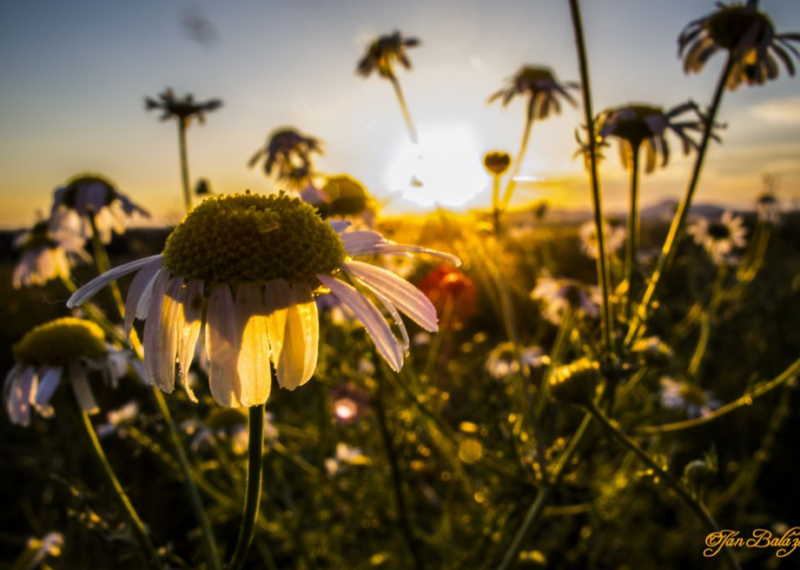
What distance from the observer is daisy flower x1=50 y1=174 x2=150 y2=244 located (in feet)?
7.95

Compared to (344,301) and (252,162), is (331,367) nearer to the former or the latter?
(344,301)

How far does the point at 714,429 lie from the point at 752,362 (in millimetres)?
650

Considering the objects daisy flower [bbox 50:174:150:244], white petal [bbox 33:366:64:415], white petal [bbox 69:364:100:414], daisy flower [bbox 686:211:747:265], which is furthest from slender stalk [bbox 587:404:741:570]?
daisy flower [bbox 686:211:747:265]

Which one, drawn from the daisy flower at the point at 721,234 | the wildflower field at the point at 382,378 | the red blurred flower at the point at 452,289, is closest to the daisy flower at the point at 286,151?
the wildflower field at the point at 382,378

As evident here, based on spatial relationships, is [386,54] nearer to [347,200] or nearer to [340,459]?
[347,200]

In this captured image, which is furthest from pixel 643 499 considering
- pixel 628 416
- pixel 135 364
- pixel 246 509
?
pixel 246 509

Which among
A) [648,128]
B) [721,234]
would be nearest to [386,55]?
[648,128]

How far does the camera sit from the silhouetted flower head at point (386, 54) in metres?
2.86

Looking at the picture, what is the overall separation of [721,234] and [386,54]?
13.3 feet

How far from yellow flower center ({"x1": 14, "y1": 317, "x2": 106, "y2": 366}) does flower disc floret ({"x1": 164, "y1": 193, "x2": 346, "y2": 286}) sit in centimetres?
98

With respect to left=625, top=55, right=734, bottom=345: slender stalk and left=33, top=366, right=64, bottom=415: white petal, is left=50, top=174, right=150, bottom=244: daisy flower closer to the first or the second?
left=33, top=366, right=64, bottom=415: white petal

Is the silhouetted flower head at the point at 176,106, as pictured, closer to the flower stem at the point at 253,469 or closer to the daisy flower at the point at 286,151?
→ the daisy flower at the point at 286,151

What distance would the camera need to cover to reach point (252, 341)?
88 cm

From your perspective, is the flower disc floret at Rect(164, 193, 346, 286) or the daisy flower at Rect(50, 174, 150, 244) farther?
the daisy flower at Rect(50, 174, 150, 244)
